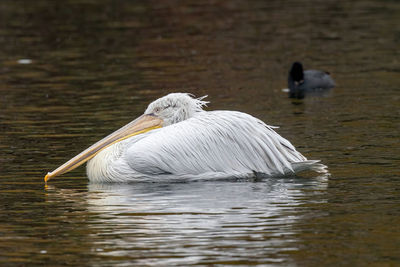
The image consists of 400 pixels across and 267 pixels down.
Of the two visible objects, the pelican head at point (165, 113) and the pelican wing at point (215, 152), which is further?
the pelican head at point (165, 113)

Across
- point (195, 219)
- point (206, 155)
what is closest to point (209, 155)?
point (206, 155)

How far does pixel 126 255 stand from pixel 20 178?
8.66ft

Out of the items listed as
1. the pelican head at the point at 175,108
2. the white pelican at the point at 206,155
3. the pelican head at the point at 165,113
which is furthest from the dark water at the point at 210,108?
the pelican head at the point at 175,108

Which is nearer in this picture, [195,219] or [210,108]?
[195,219]

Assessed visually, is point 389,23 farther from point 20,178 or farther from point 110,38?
point 20,178

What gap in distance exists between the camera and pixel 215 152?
7.64m

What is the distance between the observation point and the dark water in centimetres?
572

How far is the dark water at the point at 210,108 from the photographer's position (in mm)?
5719

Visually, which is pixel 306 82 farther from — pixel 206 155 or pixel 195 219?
pixel 195 219

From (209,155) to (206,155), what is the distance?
1.0 inches

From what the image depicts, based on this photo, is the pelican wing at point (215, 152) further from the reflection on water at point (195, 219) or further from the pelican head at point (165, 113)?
the pelican head at point (165, 113)

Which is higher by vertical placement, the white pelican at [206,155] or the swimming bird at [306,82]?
the swimming bird at [306,82]

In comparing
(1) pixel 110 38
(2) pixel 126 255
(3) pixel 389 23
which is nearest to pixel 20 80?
(1) pixel 110 38

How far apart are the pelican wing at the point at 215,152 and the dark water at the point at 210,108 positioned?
0.15m
